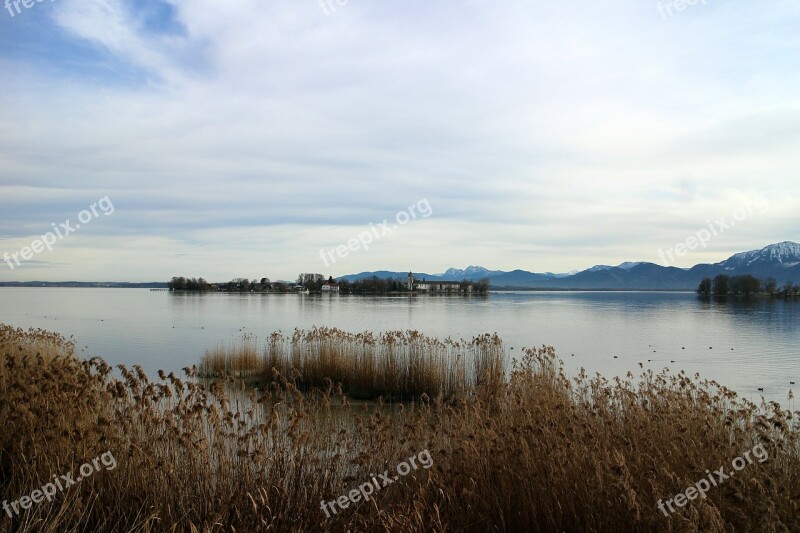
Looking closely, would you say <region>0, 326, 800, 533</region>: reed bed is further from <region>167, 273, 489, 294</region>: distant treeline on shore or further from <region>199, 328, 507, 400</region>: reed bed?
<region>167, 273, 489, 294</region>: distant treeline on shore

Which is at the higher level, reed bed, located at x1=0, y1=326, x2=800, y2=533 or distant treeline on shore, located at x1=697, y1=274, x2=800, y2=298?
distant treeline on shore, located at x1=697, y1=274, x2=800, y2=298

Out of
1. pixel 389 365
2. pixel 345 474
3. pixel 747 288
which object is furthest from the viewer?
pixel 747 288

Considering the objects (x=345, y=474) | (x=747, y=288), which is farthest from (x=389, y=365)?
(x=747, y=288)

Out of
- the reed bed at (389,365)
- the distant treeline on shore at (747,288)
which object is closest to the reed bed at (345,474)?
the reed bed at (389,365)

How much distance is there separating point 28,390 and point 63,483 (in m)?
1.48

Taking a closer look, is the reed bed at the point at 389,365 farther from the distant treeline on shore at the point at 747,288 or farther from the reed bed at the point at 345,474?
the distant treeline on shore at the point at 747,288

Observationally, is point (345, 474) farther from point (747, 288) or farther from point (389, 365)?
point (747, 288)

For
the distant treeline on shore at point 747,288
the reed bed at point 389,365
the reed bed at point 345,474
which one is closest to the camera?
the reed bed at point 345,474

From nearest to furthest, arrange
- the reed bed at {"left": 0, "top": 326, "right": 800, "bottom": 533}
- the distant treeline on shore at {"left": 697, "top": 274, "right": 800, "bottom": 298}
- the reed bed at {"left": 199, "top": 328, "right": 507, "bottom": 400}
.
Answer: the reed bed at {"left": 0, "top": 326, "right": 800, "bottom": 533}
the reed bed at {"left": 199, "top": 328, "right": 507, "bottom": 400}
the distant treeline on shore at {"left": 697, "top": 274, "right": 800, "bottom": 298}

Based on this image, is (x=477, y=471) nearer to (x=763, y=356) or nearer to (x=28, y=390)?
(x=28, y=390)

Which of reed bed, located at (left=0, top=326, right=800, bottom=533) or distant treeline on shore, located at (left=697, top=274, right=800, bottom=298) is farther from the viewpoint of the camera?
distant treeline on shore, located at (left=697, top=274, right=800, bottom=298)

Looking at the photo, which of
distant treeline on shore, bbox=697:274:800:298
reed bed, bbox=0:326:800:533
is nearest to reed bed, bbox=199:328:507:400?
reed bed, bbox=0:326:800:533

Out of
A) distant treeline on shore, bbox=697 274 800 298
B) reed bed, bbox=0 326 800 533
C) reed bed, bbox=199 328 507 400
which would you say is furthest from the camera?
distant treeline on shore, bbox=697 274 800 298

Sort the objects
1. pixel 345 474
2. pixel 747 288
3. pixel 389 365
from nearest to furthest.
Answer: pixel 345 474 → pixel 389 365 → pixel 747 288
